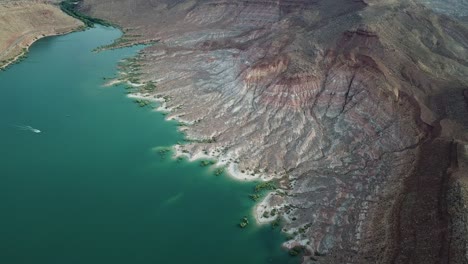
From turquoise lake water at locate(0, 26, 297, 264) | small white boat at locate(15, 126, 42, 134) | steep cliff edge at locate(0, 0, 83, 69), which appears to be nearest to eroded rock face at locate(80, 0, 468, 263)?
turquoise lake water at locate(0, 26, 297, 264)

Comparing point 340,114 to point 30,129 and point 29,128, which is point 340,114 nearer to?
point 30,129

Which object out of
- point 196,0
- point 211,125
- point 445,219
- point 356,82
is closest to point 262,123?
point 211,125

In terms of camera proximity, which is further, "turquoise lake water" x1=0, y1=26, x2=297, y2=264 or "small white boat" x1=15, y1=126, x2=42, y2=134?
"small white boat" x1=15, y1=126, x2=42, y2=134

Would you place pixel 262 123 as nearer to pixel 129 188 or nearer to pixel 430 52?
pixel 129 188

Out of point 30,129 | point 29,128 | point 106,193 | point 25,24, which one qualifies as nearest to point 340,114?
point 106,193

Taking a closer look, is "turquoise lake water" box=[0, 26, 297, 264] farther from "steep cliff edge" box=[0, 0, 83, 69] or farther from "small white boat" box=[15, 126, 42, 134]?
"steep cliff edge" box=[0, 0, 83, 69]

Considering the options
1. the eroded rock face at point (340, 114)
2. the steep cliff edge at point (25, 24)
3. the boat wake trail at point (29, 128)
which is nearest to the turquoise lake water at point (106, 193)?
the boat wake trail at point (29, 128)

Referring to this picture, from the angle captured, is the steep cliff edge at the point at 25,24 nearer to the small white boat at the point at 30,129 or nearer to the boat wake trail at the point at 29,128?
the boat wake trail at the point at 29,128

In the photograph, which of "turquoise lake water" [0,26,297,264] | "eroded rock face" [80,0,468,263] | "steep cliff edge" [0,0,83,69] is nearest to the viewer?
"turquoise lake water" [0,26,297,264]
